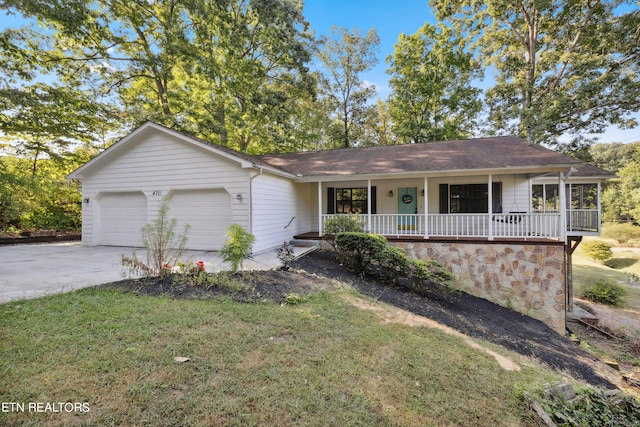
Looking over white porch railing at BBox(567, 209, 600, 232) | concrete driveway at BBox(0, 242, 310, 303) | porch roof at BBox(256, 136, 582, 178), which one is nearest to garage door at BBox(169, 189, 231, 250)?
concrete driveway at BBox(0, 242, 310, 303)

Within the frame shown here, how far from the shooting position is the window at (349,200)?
11586 millimetres

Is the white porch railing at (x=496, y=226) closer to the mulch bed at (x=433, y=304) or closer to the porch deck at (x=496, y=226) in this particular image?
the porch deck at (x=496, y=226)

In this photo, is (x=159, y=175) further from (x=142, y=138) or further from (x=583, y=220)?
(x=583, y=220)

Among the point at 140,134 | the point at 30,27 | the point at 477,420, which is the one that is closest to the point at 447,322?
the point at 477,420

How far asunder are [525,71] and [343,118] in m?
12.1

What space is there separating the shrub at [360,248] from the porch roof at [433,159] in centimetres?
318

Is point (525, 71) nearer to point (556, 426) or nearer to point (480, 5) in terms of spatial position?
point (480, 5)

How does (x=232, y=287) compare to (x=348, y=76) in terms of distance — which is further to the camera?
(x=348, y=76)

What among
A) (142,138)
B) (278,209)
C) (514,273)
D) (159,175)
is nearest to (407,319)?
(514,273)

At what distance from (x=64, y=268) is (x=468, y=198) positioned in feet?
42.0

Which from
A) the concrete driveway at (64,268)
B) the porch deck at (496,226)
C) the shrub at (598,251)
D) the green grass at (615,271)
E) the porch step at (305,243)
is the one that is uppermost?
the porch deck at (496,226)

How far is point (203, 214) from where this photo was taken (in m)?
9.12

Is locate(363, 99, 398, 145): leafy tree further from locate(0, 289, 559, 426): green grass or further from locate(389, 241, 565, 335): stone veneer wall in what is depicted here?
locate(0, 289, 559, 426): green grass

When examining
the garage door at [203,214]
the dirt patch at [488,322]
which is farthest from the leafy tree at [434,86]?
the garage door at [203,214]
